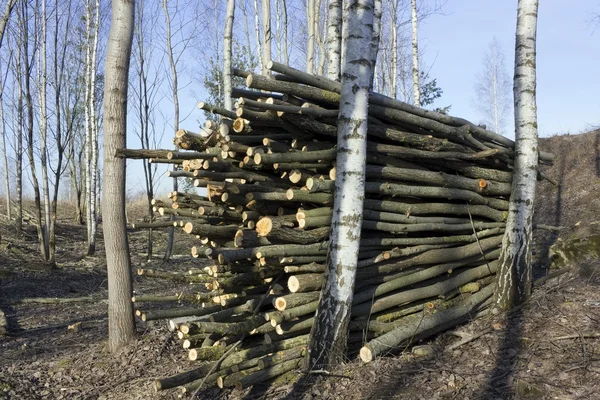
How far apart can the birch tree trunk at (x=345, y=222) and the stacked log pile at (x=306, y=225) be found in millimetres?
201

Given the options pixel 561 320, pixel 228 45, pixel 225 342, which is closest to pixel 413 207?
pixel 561 320

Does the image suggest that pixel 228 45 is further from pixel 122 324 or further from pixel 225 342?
pixel 225 342

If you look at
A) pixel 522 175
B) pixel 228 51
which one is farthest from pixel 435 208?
pixel 228 51

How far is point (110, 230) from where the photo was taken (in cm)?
626

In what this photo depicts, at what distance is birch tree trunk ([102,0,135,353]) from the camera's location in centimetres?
625

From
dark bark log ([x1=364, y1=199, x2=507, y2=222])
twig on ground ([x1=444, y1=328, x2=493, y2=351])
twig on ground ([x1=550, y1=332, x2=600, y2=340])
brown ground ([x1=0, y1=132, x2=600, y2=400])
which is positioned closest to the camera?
Answer: brown ground ([x1=0, y1=132, x2=600, y2=400])

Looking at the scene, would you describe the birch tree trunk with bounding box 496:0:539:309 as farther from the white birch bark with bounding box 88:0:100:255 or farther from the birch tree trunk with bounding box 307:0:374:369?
the white birch bark with bounding box 88:0:100:255

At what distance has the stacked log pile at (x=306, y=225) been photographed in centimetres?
471

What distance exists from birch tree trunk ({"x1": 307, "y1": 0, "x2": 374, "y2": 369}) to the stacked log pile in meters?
0.20

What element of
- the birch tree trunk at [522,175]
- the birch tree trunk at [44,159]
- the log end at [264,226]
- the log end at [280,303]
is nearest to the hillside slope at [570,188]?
the birch tree trunk at [522,175]

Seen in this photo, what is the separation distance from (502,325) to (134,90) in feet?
52.5

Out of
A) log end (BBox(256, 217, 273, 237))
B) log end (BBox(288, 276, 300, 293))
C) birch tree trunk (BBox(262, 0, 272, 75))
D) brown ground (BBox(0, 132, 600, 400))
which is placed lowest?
brown ground (BBox(0, 132, 600, 400))

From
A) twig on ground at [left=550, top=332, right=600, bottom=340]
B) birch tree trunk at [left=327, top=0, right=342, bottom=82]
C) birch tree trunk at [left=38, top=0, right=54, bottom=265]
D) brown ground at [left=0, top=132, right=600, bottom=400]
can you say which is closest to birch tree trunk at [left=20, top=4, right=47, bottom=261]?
birch tree trunk at [left=38, top=0, right=54, bottom=265]

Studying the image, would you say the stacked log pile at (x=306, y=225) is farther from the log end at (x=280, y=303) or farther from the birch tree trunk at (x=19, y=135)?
the birch tree trunk at (x=19, y=135)
